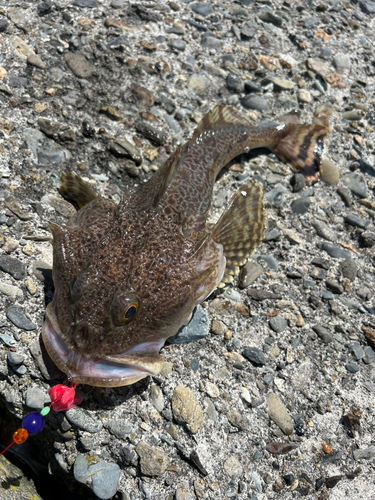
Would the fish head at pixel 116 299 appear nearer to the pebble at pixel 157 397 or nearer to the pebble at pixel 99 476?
the pebble at pixel 157 397

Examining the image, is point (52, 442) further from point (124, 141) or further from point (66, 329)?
point (124, 141)

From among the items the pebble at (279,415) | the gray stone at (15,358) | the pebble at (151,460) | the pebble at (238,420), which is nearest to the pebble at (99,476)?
the pebble at (151,460)

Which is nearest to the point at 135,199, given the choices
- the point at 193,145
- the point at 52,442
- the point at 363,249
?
the point at 193,145

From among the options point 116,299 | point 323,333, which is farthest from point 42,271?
point 323,333

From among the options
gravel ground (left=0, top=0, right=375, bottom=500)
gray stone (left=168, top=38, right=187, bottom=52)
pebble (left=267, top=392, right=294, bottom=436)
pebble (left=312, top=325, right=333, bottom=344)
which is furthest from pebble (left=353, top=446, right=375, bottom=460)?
gray stone (left=168, top=38, right=187, bottom=52)

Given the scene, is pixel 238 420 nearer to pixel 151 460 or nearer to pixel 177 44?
pixel 151 460

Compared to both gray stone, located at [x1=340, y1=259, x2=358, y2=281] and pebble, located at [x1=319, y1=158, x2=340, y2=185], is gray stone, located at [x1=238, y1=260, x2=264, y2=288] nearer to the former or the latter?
gray stone, located at [x1=340, y1=259, x2=358, y2=281]
